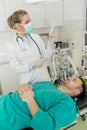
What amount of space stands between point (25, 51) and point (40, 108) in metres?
0.79

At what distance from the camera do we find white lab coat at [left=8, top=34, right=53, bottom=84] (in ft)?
6.18

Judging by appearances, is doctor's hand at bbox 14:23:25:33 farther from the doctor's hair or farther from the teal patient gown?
the teal patient gown

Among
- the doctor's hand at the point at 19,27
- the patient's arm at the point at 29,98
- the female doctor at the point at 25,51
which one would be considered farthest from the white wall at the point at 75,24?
the patient's arm at the point at 29,98

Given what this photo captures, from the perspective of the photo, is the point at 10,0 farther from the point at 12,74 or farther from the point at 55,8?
the point at 12,74

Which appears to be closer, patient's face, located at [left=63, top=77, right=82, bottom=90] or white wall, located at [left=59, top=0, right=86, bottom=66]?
patient's face, located at [left=63, top=77, right=82, bottom=90]

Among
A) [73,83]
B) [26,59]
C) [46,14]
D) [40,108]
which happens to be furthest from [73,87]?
[46,14]

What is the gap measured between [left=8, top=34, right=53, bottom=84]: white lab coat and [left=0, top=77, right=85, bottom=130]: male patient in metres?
0.36

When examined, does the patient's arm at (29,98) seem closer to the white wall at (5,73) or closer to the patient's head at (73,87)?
the patient's head at (73,87)

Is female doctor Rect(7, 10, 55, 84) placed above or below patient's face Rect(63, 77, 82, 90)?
above

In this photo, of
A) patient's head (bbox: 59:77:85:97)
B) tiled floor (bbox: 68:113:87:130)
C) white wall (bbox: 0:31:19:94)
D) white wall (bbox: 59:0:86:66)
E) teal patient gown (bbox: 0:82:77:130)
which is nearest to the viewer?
teal patient gown (bbox: 0:82:77:130)

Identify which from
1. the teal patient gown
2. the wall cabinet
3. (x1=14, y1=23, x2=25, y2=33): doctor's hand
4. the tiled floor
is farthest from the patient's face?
the wall cabinet

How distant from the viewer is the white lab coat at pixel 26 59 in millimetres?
1883

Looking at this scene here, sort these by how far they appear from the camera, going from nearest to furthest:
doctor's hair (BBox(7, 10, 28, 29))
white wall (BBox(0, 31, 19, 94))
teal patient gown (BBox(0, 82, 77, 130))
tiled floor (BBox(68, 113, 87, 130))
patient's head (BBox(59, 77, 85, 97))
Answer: teal patient gown (BBox(0, 82, 77, 130)) < patient's head (BBox(59, 77, 85, 97)) < doctor's hair (BBox(7, 10, 28, 29)) < tiled floor (BBox(68, 113, 87, 130)) < white wall (BBox(0, 31, 19, 94))

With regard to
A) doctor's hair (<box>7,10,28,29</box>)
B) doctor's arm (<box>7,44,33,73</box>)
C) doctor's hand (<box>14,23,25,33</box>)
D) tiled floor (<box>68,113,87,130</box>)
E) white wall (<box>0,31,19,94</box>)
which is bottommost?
tiled floor (<box>68,113,87,130</box>)
